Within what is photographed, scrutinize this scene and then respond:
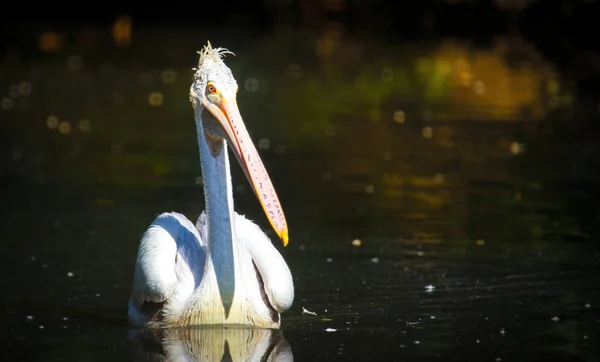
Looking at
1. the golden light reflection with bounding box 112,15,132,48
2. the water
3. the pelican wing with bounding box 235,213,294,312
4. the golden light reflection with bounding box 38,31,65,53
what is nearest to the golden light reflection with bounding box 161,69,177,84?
the water

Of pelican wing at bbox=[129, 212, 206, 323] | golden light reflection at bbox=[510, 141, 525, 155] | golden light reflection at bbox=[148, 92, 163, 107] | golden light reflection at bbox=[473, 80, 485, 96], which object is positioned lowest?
pelican wing at bbox=[129, 212, 206, 323]

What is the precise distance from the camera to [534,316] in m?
7.12

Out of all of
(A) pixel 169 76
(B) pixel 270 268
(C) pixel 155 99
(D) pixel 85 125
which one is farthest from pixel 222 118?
(A) pixel 169 76

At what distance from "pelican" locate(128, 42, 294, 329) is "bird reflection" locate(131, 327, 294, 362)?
5cm

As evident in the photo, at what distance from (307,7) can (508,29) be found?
18.8 ft

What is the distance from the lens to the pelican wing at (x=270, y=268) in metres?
6.77

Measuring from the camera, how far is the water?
6.80 metres

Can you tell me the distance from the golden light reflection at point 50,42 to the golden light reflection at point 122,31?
1057 millimetres

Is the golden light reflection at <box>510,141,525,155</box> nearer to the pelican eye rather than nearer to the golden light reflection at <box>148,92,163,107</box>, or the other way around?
the golden light reflection at <box>148,92,163,107</box>

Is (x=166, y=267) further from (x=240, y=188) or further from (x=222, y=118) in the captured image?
(x=240, y=188)

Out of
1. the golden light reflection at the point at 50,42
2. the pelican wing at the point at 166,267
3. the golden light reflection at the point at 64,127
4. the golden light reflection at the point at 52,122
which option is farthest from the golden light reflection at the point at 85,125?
the golden light reflection at the point at 50,42

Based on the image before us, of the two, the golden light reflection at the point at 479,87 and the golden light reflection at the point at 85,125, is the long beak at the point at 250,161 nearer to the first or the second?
the golden light reflection at the point at 85,125

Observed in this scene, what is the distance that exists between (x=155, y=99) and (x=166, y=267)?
1027 centimetres

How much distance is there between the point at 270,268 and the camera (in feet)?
22.5
